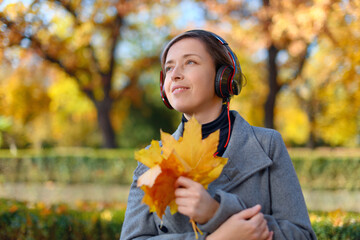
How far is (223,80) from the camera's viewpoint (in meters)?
1.64

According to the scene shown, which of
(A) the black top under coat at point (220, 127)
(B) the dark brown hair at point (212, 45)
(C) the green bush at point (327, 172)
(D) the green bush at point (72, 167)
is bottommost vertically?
(C) the green bush at point (327, 172)

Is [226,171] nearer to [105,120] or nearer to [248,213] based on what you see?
[248,213]

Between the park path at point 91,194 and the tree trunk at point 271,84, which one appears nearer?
the park path at point 91,194

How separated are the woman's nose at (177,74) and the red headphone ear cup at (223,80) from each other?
0.53 feet

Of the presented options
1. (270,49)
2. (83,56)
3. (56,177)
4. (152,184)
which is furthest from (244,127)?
(83,56)

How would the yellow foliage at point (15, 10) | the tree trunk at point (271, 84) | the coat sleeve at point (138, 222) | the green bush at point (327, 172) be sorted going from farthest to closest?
1. the tree trunk at point (271, 84)
2. the green bush at point (327, 172)
3. the yellow foliage at point (15, 10)
4. the coat sleeve at point (138, 222)

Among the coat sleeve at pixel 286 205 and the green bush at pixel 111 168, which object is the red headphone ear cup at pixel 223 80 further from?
the green bush at pixel 111 168

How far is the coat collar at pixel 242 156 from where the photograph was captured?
150cm

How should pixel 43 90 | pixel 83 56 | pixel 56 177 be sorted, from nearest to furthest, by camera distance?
1. pixel 56 177
2. pixel 83 56
3. pixel 43 90

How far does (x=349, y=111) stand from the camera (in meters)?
10.7

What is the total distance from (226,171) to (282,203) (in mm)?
250

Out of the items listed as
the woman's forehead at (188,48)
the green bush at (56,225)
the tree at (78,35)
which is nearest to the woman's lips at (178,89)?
the woman's forehead at (188,48)

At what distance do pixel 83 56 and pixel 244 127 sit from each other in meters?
15.7

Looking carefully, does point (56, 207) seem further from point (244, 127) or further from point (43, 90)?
point (43, 90)
